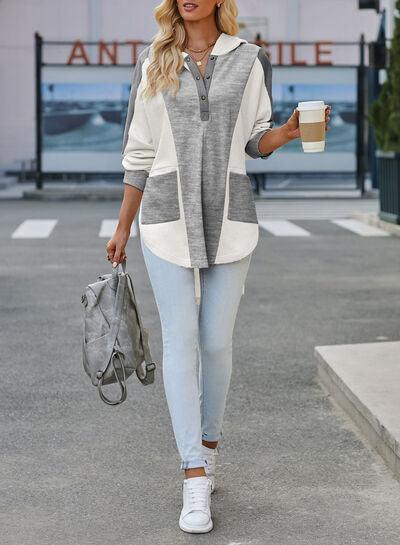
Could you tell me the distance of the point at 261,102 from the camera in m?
4.49

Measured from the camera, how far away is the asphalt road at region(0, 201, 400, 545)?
4.42 m

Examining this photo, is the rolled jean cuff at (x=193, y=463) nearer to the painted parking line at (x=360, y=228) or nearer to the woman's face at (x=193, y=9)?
the woman's face at (x=193, y=9)

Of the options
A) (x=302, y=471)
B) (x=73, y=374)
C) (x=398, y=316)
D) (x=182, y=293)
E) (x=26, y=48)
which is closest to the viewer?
(x=182, y=293)

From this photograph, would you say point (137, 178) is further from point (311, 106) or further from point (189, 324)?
point (311, 106)

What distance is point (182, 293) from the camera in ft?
14.4

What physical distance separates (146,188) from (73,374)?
3.03 meters

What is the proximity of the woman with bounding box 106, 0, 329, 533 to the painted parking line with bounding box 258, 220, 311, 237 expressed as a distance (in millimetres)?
12462

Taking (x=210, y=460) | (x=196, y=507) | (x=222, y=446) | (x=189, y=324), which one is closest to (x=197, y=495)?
(x=196, y=507)

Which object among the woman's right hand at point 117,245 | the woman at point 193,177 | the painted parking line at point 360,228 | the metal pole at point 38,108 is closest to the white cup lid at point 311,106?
the woman at point 193,177

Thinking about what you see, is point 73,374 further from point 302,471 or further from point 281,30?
point 281,30

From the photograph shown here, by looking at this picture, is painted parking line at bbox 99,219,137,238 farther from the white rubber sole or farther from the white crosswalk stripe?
the white rubber sole

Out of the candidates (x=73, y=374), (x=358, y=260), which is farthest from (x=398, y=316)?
(x=358, y=260)

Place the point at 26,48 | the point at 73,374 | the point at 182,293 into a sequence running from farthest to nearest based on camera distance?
the point at 26,48
the point at 73,374
the point at 182,293

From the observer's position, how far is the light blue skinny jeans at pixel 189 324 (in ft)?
14.4
